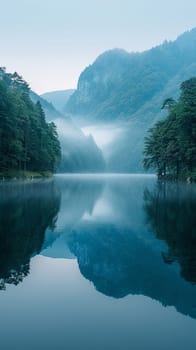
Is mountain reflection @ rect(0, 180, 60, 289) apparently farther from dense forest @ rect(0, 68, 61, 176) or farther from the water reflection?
dense forest @ rect(0, 68, 61, 176)

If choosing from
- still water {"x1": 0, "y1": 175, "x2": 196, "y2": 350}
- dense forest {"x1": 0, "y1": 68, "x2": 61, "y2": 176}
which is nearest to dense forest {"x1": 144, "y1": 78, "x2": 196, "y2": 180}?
dense forest {"x1": 0, "y1": 68, "x2": 61, "y2": 176}

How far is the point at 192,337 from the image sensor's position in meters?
6.53

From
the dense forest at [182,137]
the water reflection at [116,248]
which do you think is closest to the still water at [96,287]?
the water reflection at [116,248]

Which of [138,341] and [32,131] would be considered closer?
[138,341]

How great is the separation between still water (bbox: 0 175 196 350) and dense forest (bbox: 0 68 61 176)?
47145 mm

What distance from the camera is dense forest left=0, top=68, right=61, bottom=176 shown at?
208ft

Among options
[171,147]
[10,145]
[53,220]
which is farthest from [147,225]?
[171,147]

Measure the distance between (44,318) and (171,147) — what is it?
220 ft

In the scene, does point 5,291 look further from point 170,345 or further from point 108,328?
point 170,345

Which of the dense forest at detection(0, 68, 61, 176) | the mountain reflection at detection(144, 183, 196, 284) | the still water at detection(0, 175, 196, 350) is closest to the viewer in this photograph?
the still water at detection(0, 175, 196, 350)

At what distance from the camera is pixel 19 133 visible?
70.7 meters

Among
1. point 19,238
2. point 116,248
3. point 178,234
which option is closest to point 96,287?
point 116,248

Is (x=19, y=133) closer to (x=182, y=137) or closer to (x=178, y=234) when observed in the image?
(x=182, y=137)

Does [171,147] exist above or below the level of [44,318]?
above
